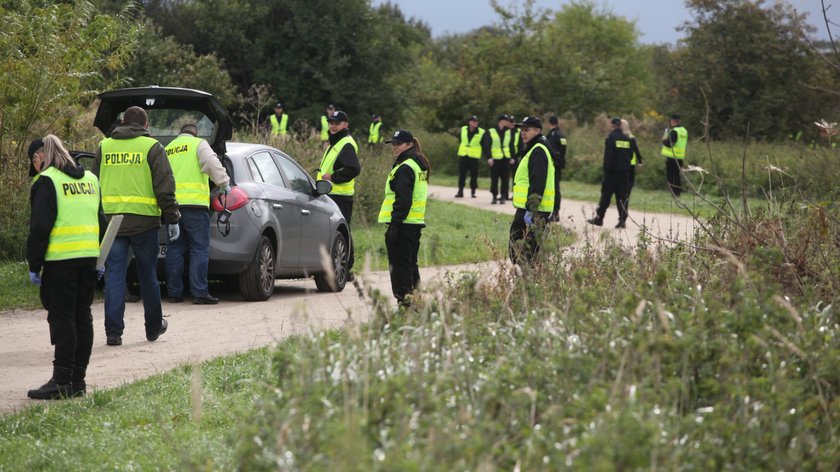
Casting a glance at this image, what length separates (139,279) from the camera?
10.2m

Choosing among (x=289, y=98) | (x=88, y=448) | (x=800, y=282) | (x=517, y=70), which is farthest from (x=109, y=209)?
(x=517, y=70)

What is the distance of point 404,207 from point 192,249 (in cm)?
248

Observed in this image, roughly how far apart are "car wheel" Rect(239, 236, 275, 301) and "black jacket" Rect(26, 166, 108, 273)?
4.48 meters

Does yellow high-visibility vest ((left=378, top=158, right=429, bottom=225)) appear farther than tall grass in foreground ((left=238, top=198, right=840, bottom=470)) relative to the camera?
Yes

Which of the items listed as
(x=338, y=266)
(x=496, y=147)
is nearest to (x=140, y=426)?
(x=338, y=266)

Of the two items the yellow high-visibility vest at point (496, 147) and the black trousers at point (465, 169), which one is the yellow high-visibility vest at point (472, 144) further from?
the yellow high-visibility vest at point (496, 147)

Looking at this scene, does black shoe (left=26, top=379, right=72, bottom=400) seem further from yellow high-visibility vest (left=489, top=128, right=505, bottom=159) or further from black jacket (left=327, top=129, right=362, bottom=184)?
yellow high-visibility vest (left=489, top=128, right=505, bottom=159)

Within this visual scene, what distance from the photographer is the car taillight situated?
41.1 ft

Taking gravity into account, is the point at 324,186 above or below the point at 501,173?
above

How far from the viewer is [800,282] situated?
23.4 ft

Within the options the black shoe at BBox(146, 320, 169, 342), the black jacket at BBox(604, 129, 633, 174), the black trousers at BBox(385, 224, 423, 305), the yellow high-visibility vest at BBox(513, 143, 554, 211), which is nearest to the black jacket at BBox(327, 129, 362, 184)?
the yellow high-visibility vest at BBox(513, 143, 554, 211)

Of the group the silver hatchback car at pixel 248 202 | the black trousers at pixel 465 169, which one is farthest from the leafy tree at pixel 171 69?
the silver hatchback car at pixel 248 202

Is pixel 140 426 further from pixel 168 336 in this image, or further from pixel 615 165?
pixel 615 165

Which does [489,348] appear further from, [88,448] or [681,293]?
[88,448]
